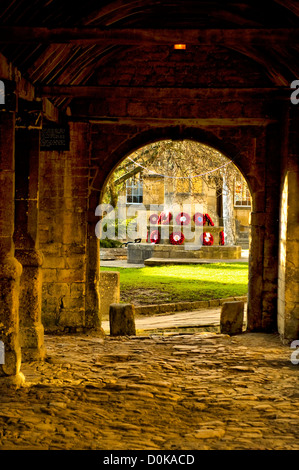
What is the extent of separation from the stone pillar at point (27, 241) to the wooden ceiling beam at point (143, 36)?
1881mm

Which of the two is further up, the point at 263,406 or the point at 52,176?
the point at 52,176

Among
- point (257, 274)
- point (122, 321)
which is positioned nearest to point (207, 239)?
point (257, 274)

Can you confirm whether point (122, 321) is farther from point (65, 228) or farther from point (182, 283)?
point (182, 283)

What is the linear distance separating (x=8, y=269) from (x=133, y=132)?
4.33m

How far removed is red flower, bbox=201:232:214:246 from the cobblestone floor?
1531 centimetres

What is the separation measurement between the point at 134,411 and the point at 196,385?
1.16 metres

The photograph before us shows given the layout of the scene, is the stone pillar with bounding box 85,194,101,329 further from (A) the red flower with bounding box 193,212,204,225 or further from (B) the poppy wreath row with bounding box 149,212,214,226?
(A) the red flower with bounding box 193,212,204,225

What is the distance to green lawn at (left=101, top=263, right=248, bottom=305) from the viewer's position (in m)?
13.7

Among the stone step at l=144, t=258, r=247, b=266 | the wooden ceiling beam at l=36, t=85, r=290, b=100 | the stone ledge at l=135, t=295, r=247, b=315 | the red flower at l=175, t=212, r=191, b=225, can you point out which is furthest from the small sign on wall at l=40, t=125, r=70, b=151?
the red flower at l=175, t=212, r=191, b=225

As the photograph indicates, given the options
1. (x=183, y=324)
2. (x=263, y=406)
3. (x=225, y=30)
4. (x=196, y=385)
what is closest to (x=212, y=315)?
(x=183, y=324)

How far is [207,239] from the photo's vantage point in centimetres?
2394

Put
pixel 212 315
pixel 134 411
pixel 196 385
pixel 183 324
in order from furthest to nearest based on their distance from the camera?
pixel 212 315
pixel 183 324
pixel 196 385
pixel 134 411

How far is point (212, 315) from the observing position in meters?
11.9
